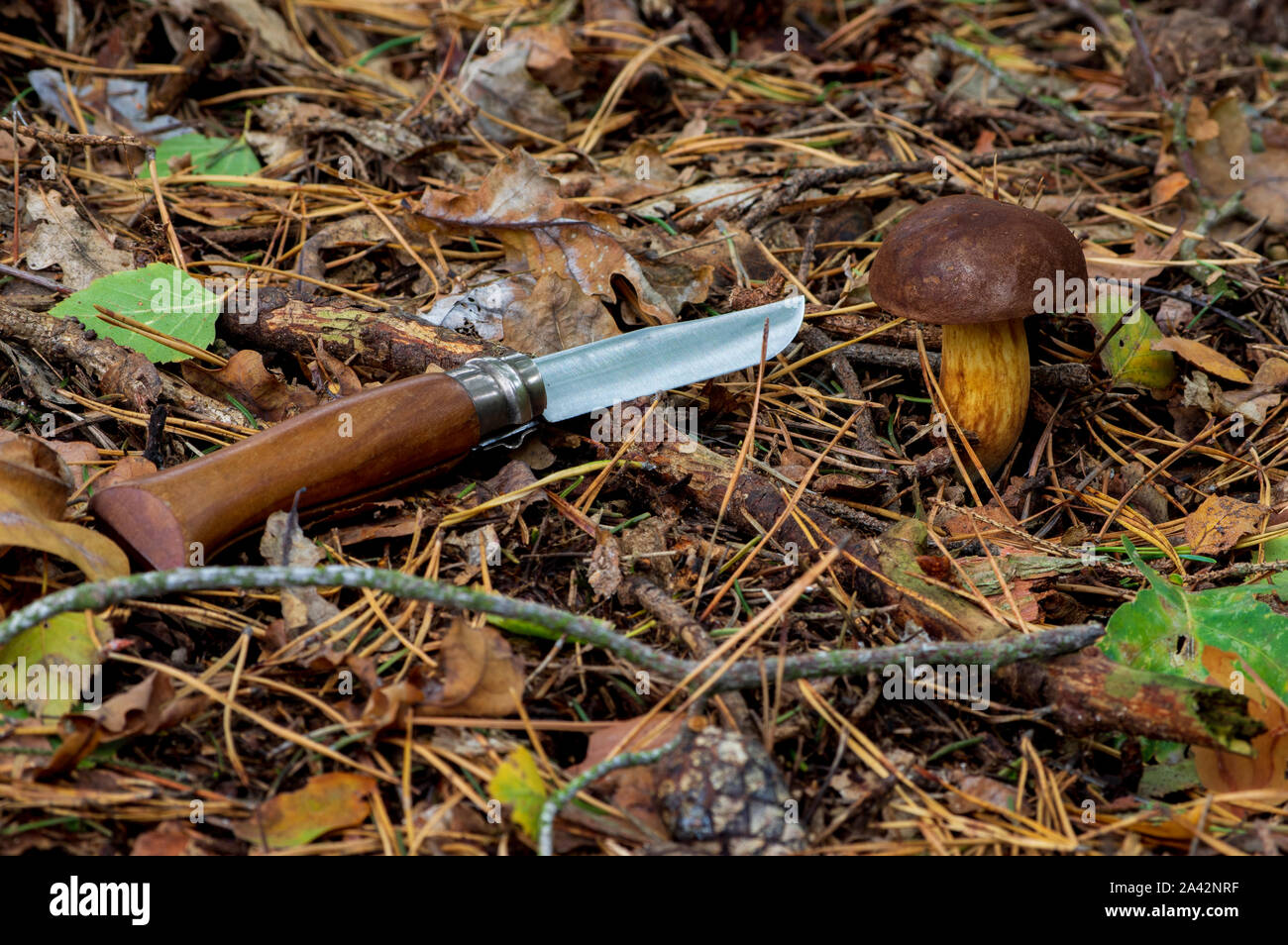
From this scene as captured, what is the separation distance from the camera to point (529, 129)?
340 centimetres

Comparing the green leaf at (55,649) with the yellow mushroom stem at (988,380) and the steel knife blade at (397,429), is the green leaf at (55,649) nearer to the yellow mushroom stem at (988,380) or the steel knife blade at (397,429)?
the steel knife blade at (397,429)

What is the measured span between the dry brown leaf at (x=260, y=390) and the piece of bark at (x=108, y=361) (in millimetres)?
60

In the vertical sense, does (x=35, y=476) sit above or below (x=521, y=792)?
above

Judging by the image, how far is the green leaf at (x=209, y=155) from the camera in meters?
3.02

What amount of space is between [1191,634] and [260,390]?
1.98m

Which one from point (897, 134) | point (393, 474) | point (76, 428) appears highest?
point (897, 134)

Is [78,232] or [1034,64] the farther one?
[1034,64]

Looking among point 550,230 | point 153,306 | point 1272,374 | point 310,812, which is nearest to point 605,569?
point 310,812

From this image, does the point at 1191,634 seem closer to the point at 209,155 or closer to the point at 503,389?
the point at 503,389

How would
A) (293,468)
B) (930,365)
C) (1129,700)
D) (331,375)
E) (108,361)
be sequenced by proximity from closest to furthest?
(1129,700)
(293,468)
(108,361)
(331,375)
(930,365)

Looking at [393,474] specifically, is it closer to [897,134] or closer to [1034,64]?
[897,134]

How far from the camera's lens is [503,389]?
6.63ft
